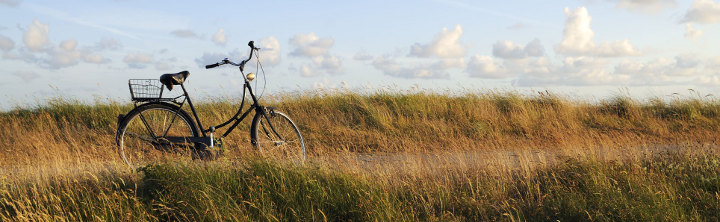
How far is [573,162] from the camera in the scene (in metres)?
6.13

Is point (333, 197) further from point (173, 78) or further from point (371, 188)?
point (173, 78)

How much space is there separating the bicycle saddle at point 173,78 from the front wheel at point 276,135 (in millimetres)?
952

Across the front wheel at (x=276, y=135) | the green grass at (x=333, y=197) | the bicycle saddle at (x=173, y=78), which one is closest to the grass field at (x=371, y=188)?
the green grass at (x=333, y=197)

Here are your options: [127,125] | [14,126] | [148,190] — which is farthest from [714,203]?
[14,126]

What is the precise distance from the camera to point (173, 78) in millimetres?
6359

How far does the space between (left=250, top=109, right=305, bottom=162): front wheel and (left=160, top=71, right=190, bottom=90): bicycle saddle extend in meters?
0.95

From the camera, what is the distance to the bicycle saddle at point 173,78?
6.36m

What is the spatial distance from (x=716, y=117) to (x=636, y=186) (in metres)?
9.99

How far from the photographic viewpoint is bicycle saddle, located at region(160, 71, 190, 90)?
6363 mm

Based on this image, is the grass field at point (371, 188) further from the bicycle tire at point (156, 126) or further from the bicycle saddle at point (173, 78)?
the bicycle saddle at point (173, 78)

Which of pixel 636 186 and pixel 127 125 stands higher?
pixel 127 125

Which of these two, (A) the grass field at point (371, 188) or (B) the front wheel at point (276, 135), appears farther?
(B) the front wheel at point (276, 135)

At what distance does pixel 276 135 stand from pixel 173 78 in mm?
1398

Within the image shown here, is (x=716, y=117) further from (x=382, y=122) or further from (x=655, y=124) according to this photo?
(x=382, y=122)
